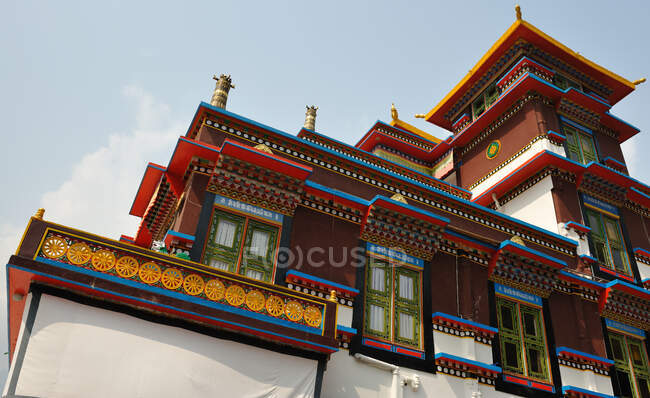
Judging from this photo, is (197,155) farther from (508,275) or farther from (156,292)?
(508,275)

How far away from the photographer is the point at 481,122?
23438 millimetres

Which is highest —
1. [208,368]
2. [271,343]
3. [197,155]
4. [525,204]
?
[525,204]

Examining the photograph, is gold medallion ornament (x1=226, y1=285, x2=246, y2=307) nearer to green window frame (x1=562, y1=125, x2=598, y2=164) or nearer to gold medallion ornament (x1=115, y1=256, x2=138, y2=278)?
gold medallion ornament (x1=115, y1=256, x2=138, y2=278)

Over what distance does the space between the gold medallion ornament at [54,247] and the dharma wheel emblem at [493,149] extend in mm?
19031

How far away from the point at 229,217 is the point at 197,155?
5.80 ft

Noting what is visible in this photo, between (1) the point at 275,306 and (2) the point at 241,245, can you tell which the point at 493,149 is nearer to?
(2) the point at 241,245

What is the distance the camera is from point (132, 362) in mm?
8445

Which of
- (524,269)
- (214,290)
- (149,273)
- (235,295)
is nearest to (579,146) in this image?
(524,269)

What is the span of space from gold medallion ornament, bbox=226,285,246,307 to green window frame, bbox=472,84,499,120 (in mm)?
18509

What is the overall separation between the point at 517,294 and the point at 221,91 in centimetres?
1106

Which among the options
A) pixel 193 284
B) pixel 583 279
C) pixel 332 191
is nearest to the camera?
pixel 193 284

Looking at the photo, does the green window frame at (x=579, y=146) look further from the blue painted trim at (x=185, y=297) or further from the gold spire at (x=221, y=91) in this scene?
the blue painted trim at (x=185, y=297)

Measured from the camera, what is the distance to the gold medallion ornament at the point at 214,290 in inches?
370

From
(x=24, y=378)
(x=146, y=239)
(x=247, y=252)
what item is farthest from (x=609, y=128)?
(x=24, y=378)
